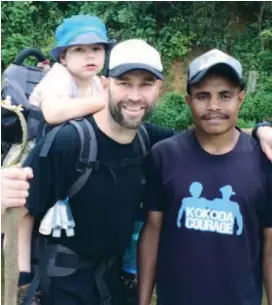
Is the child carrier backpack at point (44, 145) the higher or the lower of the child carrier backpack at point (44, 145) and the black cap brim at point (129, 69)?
the lower

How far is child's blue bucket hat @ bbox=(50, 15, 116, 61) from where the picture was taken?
2.92m

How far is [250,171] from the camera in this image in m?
2.25

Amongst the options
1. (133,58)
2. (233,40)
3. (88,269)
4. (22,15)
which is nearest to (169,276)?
(88,269)

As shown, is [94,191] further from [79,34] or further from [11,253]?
[79,34]

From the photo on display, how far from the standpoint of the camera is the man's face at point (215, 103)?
7.30ft

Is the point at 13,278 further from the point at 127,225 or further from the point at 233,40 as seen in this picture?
the point at 233,40

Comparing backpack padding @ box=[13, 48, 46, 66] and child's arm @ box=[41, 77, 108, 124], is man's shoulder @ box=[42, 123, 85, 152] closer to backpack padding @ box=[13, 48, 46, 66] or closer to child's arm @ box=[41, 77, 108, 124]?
child's arm @ box=[41, 77, 108, 124]

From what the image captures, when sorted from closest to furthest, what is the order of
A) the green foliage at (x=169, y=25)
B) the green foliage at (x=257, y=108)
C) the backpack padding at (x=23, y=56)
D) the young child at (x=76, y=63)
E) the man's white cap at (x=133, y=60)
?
the man's white cap at (x=133, y=60) → the young child at (x=76, y=63) → the backpack padding at (x=23, y=56) → the green foliage at (x=257, y=108) → the green foliage at (x=169, y=25)

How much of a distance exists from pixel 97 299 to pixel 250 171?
0.72 m

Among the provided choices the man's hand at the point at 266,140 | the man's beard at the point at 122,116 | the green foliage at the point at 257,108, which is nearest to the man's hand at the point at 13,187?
the man's beard at the point at 122,116

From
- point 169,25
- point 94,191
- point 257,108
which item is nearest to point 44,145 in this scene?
point 94,191

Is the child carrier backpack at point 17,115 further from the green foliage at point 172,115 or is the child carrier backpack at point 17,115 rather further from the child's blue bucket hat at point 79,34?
the green foliage at point 172,115

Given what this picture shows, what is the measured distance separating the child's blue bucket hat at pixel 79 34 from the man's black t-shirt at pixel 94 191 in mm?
810

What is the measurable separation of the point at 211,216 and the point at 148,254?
32cm
